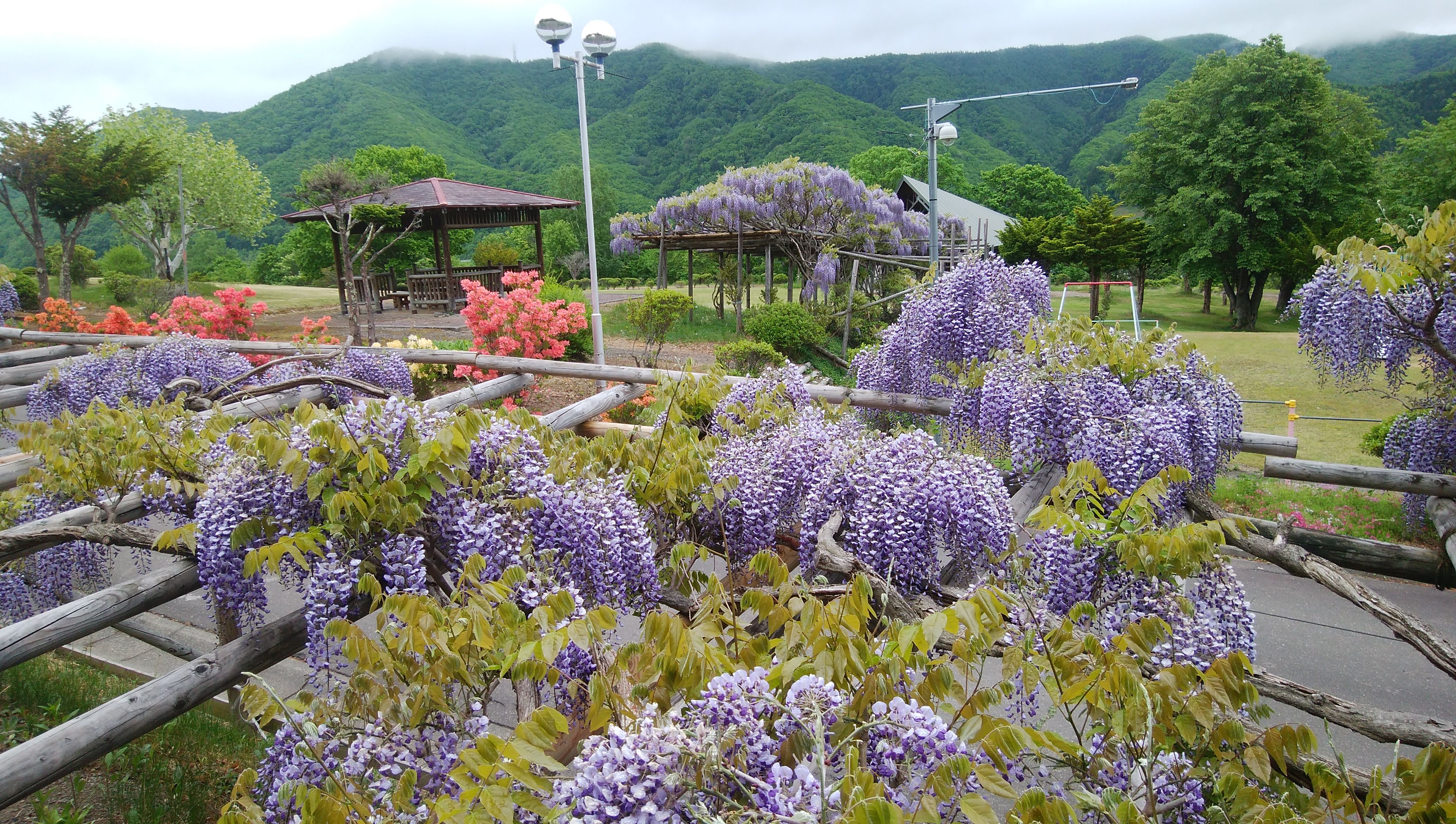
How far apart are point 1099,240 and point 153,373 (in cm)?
2357

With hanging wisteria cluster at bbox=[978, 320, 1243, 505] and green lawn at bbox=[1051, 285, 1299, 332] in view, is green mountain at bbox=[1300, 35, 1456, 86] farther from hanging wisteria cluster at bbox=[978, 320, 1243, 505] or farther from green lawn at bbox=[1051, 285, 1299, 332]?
hanging wisteria cluster at bbox=[978, 320, 1243, 505]

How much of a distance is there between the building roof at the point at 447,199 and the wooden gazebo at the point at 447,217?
0.07 feet

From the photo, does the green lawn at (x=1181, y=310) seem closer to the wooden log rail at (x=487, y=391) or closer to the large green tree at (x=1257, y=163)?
the large green tree at (x=1257, y=163)

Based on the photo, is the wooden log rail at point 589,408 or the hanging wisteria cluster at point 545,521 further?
the wooden log rail at point 589,408

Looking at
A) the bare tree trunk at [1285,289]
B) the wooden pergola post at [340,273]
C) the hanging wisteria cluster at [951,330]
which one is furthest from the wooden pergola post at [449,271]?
the bare tree trunk at [1285,289]

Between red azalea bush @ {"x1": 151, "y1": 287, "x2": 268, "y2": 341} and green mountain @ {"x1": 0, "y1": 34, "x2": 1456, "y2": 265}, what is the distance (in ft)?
108

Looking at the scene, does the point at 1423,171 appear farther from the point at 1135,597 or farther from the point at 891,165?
the point at 1135,597

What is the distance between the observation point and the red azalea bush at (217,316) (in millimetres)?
11094

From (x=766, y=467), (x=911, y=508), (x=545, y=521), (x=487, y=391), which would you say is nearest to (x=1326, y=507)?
(x=911, y=508)

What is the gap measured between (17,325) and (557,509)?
23316mm

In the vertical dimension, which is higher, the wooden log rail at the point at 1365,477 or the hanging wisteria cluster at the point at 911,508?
the hanging wisteria cluster at the point at 911,508

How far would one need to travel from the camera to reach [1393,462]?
212 inches

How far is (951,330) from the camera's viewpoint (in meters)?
4.28

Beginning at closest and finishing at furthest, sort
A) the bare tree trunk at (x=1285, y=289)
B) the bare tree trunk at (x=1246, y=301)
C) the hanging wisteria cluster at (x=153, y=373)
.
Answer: the hanging wisteria cluster at (x=153, y=373), the bare tree trunk at (x=1285, y=289), the bare tree trunk at (x=1246, y=301)
